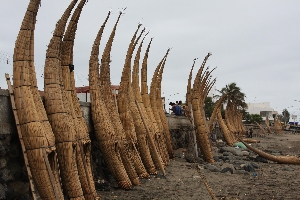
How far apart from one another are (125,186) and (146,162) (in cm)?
196

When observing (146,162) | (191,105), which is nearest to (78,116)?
(146,162)

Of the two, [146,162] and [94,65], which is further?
[146,162]

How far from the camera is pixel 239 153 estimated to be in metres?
15.7

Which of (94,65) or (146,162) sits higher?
(94,65)

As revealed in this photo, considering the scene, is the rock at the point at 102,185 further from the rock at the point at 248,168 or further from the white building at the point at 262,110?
the white building at the point at 262,110

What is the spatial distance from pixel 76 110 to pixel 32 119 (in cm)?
163

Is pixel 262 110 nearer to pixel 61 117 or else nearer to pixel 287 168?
pixel 287 168

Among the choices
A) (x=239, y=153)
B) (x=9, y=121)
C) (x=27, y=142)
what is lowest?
(x=239, y=153)

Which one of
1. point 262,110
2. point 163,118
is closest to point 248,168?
point 163,118

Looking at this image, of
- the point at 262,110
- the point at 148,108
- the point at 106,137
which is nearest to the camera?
the point at 106,137

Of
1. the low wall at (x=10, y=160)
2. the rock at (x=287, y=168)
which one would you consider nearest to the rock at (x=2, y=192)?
the low wall at (x=10, y=160)

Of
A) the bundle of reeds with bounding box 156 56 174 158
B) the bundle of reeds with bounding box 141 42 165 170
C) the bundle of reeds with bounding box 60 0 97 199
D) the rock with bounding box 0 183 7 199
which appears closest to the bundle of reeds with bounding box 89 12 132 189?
the bundle of reeds with bounding box 60 0 97 199

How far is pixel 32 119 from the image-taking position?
4.98 meters

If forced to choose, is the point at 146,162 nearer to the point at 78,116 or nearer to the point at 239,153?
the point at 78,116
